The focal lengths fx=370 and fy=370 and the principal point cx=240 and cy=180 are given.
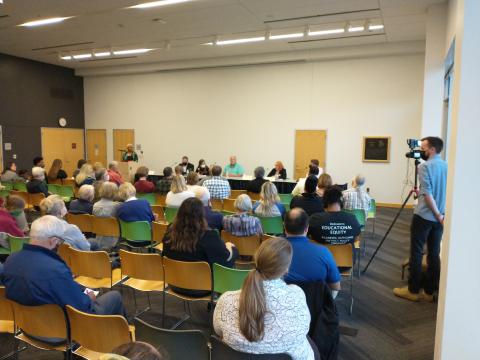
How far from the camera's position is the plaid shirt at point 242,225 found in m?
4.10

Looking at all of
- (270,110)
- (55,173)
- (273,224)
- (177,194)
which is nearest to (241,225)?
(273,224)

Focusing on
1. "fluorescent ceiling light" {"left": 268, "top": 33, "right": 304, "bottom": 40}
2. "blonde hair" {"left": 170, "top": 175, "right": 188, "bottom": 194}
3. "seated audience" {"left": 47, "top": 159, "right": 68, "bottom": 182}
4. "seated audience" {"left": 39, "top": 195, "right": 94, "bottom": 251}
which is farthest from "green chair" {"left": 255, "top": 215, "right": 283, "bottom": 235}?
"seated audience" {"left": 47, "top": 159, "right": 68, "bottom": 182}

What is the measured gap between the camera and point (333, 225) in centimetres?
365

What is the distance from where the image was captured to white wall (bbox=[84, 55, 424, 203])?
10180 mm

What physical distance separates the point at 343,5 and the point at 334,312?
6.48m

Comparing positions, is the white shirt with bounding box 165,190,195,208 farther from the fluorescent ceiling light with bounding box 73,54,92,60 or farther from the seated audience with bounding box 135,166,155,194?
the fluorescent ceiling light with bounding box 73,54,92,60

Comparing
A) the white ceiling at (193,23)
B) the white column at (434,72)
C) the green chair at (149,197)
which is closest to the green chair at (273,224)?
the green chair at (149,197)

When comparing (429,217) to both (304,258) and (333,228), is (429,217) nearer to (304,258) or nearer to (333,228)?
(333,228)

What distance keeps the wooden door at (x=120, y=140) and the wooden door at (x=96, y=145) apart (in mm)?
482

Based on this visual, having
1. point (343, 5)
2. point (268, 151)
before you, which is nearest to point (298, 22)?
point (343, 5)

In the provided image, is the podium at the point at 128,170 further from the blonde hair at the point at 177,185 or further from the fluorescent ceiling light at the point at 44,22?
the blonde hair at the point at 177,185

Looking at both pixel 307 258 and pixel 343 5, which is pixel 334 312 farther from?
pixel 343 5

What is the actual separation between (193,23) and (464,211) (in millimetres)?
7641

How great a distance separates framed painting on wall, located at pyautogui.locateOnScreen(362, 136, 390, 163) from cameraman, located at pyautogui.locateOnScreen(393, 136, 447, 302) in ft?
21.9
